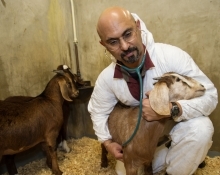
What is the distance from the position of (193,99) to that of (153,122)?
313mm

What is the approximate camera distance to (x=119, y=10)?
63.4 inches

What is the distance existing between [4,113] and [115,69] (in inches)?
39.5

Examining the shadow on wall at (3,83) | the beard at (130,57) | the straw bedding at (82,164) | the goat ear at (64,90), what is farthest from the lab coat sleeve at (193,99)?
the shadow on wall at (3,83)

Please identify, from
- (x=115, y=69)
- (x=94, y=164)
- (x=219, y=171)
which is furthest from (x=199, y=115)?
(x=94, y=164)

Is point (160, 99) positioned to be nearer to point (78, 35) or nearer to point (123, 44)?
point (123, 44)

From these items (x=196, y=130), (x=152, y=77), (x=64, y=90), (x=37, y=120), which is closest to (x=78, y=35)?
(x=64, y=90)

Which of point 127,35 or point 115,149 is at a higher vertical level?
point 127,35

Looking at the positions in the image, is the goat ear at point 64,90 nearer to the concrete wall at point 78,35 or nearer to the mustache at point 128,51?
the concrete wall at point 78,35

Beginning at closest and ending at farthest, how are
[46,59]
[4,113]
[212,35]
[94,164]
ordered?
[4,113] < [212,35] < [94,164] < [46,59]

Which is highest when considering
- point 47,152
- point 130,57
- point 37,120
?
point 130,57

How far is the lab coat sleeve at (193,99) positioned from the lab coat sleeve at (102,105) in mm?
526

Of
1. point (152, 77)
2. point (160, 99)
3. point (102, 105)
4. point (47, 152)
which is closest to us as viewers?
point (160, 99)

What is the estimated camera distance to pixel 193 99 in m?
1.60

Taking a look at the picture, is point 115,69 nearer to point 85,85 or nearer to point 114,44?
point 114,44
